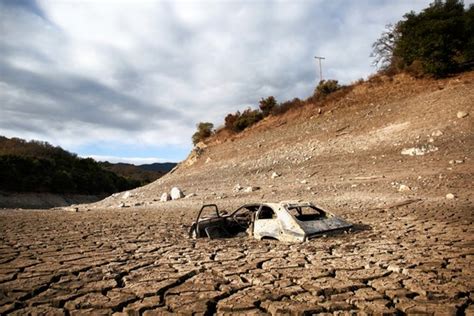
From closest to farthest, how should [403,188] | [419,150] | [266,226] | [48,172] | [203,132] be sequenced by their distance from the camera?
[266,226] < [403,188] < [419,150] < [203,132] < [48,172]

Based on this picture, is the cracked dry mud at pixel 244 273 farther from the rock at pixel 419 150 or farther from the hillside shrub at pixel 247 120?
the hillside shrub at pixel 247 120

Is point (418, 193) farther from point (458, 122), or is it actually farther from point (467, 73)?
point (467, 73)

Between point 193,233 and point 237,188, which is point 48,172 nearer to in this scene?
point 237,188

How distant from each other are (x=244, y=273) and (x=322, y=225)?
9.49 ft

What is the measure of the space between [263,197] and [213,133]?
17806mm

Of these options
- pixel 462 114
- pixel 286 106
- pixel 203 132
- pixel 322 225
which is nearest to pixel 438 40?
pixel 462 114

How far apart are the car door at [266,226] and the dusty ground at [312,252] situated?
238 mm

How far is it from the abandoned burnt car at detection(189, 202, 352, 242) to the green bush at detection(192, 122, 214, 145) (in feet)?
81.3

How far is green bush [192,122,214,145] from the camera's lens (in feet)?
110

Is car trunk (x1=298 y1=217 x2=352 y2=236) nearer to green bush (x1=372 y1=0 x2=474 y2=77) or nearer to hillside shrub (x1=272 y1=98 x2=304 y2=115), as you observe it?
green bush (x1=372 y1=0 x2=474 y2=77)

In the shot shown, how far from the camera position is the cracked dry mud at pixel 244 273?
3.54m

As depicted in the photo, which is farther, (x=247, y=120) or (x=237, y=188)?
(x=247, y=120)

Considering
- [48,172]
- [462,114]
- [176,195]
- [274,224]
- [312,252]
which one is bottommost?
[312,252]

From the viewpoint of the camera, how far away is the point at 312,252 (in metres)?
5.79
